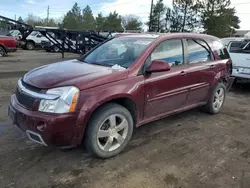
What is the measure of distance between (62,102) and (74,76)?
0.47 meters

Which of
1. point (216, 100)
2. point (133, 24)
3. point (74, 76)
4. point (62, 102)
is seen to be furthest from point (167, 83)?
point (133, 24)

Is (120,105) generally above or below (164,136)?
above

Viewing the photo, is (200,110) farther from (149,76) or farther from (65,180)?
(65,180)

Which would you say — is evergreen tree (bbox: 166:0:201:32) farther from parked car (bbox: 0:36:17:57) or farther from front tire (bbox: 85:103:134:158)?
front tire (bbox: 85:103:134:158)

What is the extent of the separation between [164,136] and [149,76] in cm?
113

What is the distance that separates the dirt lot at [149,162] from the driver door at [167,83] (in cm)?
52

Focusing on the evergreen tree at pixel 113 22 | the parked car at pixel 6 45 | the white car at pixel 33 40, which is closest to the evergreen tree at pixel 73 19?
the evergreen tree at pixel 113 22

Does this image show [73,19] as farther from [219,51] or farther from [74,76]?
[74,76]

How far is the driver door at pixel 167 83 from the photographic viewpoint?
3.88m

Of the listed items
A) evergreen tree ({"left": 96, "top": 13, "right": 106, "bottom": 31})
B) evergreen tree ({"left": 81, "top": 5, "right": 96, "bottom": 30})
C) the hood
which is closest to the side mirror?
the hood

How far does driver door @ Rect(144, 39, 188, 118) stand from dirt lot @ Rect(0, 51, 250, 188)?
0.52 meters

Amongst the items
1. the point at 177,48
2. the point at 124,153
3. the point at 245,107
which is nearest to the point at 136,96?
the point at 124,153

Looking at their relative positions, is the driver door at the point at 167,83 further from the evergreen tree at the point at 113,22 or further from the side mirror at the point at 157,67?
the evergreen tree at the point at 113,22

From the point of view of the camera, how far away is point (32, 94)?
3184mm
